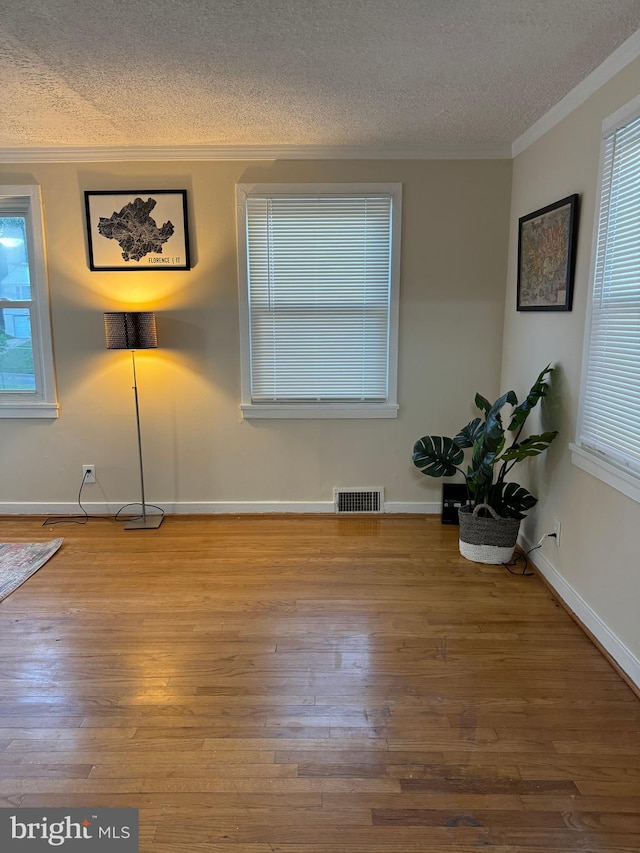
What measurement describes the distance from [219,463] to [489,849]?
2.83m

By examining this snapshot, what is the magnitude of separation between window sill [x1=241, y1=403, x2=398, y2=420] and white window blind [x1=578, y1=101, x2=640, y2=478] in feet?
4.87

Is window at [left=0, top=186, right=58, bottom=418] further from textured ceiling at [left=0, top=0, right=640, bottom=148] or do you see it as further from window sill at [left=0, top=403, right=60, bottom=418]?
textured ceiling at [left=0, top=0, right=640, bottom=148]

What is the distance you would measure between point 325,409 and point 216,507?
43.0 inches

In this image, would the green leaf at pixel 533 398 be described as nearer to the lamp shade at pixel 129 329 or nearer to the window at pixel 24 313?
the lamp shade at pixel 129 329

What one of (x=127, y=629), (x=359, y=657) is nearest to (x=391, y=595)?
(x=359, y=657)

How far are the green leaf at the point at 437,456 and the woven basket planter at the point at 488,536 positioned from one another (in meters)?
0.36

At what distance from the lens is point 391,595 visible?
2.79 meters

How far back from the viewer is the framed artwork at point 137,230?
3520 mm

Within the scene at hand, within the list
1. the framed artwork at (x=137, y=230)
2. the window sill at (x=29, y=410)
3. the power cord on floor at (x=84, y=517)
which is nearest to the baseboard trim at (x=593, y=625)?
the power cord on floor at (x=84, y=517)

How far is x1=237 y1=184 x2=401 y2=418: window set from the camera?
3.53 m

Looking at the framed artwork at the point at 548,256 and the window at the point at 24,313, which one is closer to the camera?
the framed artwork at the point at 548,256

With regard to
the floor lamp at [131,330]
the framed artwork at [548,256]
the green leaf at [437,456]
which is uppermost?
the framed artwork at [548,256]

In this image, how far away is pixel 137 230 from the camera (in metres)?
3.56

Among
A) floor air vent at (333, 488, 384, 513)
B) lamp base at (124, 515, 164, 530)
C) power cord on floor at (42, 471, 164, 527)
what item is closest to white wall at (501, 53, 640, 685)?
floor air vent at (333, 488, 384, 513)
